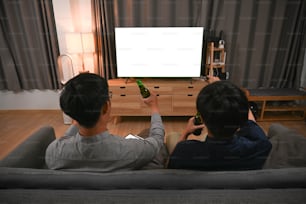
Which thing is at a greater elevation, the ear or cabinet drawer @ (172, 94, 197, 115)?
the ear

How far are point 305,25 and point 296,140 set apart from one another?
2.38 meters

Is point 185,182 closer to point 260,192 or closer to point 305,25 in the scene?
point 260,192

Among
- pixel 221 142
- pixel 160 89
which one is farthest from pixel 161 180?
pixel 160 89

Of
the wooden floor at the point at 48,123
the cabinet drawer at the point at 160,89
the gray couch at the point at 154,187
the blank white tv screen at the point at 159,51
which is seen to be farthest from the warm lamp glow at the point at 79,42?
the gray couch at the point at 154,187

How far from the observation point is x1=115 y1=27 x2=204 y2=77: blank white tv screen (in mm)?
2508

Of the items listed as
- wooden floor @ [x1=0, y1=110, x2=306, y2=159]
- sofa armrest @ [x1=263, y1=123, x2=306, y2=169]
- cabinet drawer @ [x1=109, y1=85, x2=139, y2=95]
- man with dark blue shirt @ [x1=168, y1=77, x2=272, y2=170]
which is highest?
man with dark blue shirt @ [x1=168, y1=77, x2=272, y2=170]

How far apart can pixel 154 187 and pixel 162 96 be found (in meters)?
1.95

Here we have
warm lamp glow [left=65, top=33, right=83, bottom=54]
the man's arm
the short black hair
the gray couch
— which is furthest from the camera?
warm lamp glow [left=65, top=33, right=83, bottom=54]

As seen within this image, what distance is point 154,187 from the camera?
2.22ft

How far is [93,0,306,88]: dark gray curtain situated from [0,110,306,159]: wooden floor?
2.89 ft

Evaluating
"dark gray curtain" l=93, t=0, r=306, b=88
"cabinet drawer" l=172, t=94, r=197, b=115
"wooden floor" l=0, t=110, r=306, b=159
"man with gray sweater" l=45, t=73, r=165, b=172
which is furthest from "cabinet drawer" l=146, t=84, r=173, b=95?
"man with gray sweater" l=45, t=73, r=165, b=172

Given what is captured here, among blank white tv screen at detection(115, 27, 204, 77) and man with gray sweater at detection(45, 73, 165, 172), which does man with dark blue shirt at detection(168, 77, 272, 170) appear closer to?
man with gray sweater at detection(45, 73, 165, 172)

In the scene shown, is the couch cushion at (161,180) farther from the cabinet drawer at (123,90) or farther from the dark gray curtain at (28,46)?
the dark gray curtain at (28,46)

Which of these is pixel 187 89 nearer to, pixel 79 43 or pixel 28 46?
pixel 79 43
